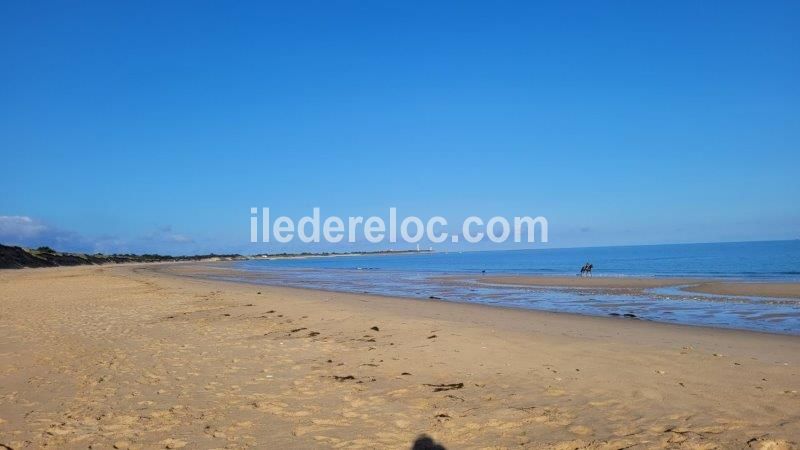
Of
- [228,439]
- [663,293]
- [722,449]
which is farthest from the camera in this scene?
[663,293]

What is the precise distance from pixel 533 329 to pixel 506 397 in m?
5.87

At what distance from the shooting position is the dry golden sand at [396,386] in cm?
507

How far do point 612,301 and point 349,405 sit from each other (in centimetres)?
1648

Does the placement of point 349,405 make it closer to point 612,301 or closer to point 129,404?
point 129,404

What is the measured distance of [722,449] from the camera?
4539mm

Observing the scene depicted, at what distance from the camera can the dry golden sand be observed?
200 inches

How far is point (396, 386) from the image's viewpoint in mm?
6949

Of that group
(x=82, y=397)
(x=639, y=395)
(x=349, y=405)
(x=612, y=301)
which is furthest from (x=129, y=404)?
(x=612, y=301)

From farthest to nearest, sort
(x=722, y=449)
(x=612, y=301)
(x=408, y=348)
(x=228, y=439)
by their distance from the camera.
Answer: (x=612, y=301) < (x=408, y=348) < (x=228, y=439) < (x=722, y=449)

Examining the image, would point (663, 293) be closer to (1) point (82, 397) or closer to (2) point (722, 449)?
(2) point (722, 449)

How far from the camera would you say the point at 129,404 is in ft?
20.2

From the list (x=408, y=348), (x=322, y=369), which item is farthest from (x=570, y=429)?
(x=408, y=348)

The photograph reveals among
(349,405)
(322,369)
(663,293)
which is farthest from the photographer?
(663,293)

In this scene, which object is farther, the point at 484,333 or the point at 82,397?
the point at 484,333
